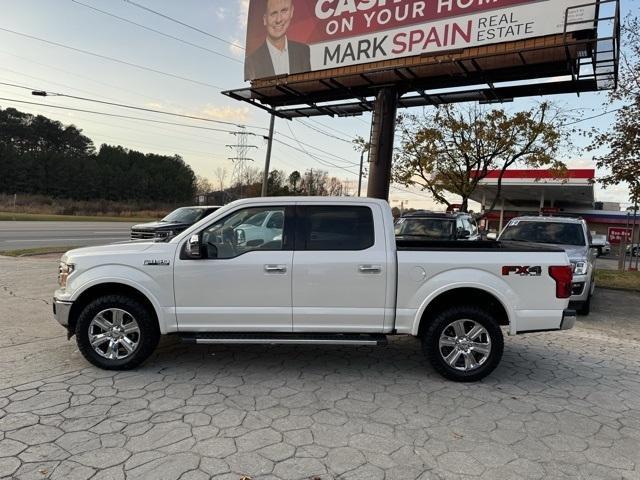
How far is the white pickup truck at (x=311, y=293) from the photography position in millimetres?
4766

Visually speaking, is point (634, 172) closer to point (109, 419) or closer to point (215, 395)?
point (215, 395)

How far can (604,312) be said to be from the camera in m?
9.20

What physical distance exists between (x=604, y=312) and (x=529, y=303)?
5.64 m

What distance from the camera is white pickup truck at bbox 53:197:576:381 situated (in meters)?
4.77

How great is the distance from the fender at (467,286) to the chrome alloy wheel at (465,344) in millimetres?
361

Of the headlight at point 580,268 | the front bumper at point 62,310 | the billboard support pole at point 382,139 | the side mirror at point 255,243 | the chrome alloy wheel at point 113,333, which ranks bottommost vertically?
the chrome alloy wheel at point 113,333

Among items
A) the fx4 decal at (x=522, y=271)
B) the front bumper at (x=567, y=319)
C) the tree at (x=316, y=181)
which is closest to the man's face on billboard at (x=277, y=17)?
the fx4 decal at (x=522, y=271)

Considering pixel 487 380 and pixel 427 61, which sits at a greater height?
pixel 427 61

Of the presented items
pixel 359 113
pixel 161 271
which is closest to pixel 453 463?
pixel 161 271

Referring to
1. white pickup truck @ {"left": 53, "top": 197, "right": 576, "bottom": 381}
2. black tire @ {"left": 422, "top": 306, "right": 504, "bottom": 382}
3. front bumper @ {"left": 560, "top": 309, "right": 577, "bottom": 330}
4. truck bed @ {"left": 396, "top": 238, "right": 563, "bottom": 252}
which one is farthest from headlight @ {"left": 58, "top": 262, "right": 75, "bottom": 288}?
front bumper @ {"left": 560, "top": 309, "right": 577, "bottom": 330}

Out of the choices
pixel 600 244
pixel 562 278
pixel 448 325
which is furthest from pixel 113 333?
pixel 600 244

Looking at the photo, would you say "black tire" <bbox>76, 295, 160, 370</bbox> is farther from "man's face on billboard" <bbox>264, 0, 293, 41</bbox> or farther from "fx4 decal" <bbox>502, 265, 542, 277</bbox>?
"man's face on billboard" <bbox>264, 0, 293, 41</bbox>

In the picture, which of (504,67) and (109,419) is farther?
(504,67)

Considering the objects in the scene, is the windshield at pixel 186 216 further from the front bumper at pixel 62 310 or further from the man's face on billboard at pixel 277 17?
the front bumper at pixel 62 310
